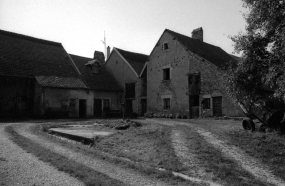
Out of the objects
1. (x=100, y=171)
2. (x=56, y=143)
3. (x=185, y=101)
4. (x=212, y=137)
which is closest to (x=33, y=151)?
(x=56, y=143)

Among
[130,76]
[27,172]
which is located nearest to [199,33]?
[130,76]

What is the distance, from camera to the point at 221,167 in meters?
5.82

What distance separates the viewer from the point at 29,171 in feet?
17.7

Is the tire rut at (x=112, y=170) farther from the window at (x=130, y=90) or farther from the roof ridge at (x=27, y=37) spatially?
the roof ridge at (x=27, y=37)

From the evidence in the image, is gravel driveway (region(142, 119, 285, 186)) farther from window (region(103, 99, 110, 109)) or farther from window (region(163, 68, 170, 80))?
window (region(103, 99, 110, 109))

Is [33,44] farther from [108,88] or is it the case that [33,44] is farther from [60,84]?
[108,88]

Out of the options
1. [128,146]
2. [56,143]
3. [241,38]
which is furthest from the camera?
[241,38]

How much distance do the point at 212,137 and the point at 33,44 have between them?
23746 millimetres

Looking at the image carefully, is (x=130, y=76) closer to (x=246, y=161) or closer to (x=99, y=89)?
(x=99, y=89)

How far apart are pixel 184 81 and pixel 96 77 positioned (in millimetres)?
11362

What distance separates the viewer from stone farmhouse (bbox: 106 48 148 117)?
84.3 feet

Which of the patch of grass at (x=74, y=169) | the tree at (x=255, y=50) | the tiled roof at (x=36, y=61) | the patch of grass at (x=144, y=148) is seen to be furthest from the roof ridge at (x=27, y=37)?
the tree at (x=255, y=50)

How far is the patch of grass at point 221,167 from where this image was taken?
504 cm

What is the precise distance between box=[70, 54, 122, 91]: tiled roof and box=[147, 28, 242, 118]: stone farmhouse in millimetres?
5506
